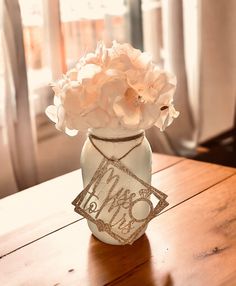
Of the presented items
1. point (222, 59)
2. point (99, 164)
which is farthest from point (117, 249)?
point (222, 59)

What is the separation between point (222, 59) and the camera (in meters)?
2.59

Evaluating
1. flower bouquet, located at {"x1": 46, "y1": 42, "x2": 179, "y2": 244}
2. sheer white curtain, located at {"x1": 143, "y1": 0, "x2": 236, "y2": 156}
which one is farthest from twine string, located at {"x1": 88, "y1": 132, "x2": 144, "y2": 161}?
sheer white curtain, located at {"x1": 143, "y1": 0, "x2": 236, "y2": 156}

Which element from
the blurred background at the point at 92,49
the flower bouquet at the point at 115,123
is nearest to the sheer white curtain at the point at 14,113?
the blurred background at the point at 92,49

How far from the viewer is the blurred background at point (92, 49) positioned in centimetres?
168

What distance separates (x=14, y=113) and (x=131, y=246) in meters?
0.74

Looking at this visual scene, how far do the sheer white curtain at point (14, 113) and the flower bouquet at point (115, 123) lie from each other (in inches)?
24.5

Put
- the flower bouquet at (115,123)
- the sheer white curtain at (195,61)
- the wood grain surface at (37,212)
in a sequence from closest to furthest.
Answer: the flower bouquet at (115,123)
the wood grain surface at (37,212)
the sheer white curtain at (195,61)

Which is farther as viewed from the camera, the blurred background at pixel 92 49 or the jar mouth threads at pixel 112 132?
the blurred background at pixel 92 49

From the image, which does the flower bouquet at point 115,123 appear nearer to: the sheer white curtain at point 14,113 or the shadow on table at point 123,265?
the shadow on table at point 123,265

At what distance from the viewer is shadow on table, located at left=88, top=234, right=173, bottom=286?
3.24 ft

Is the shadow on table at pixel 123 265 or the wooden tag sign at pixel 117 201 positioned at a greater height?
the wooden tag sign at pixel 117 201

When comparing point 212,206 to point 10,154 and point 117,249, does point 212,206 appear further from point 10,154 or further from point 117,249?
point 10,154

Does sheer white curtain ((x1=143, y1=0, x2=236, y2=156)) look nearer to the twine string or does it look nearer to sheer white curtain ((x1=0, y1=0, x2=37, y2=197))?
sheer white curtain ((x1=0, y1=0, x2=37, y2=197))

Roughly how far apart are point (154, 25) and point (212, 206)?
1.17m
